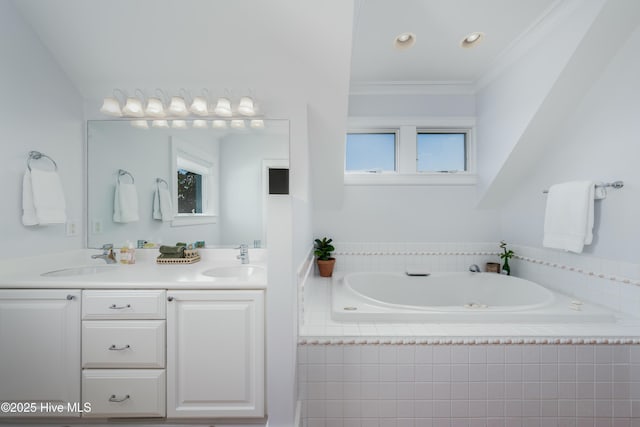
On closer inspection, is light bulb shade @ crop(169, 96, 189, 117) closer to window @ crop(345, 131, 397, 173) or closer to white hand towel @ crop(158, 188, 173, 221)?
white hand towel @ crop(158, 188, 173, 221)

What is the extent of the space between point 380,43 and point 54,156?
2.36 metres

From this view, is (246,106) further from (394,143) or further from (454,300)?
(454,300)

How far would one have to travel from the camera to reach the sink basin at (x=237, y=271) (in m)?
1.88

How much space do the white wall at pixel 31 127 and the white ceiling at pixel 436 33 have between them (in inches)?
79.3

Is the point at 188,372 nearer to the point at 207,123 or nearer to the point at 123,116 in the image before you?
the point at 207,123

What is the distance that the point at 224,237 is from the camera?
2150mm

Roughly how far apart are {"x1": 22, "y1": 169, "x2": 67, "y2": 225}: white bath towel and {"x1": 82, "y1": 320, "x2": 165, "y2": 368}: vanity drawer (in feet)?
2.45

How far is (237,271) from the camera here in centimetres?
196

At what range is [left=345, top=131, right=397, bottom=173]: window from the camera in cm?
290

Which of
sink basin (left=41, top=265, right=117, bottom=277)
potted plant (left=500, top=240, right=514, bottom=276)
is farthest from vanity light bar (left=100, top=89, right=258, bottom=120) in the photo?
potted plant (left=500, top=240, right=514, bottom=276)

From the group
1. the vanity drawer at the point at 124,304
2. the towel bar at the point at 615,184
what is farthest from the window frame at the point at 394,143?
the vanity drawer at the point at 124,304

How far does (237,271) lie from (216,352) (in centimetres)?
58

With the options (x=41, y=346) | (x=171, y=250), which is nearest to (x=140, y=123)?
(x=171, y=250)

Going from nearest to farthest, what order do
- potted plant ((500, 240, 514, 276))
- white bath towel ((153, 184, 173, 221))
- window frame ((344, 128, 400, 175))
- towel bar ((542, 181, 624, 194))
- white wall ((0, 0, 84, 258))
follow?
1. white wall ((0, 0, 84, 258))
2. towel bar ((542, 181, 624, 194))
3. white bath towel ((153, 184, 173, 221))
4. potted plant ((500, 240, 514, 276))
5. window frame ((344, 128, 400, 175))
